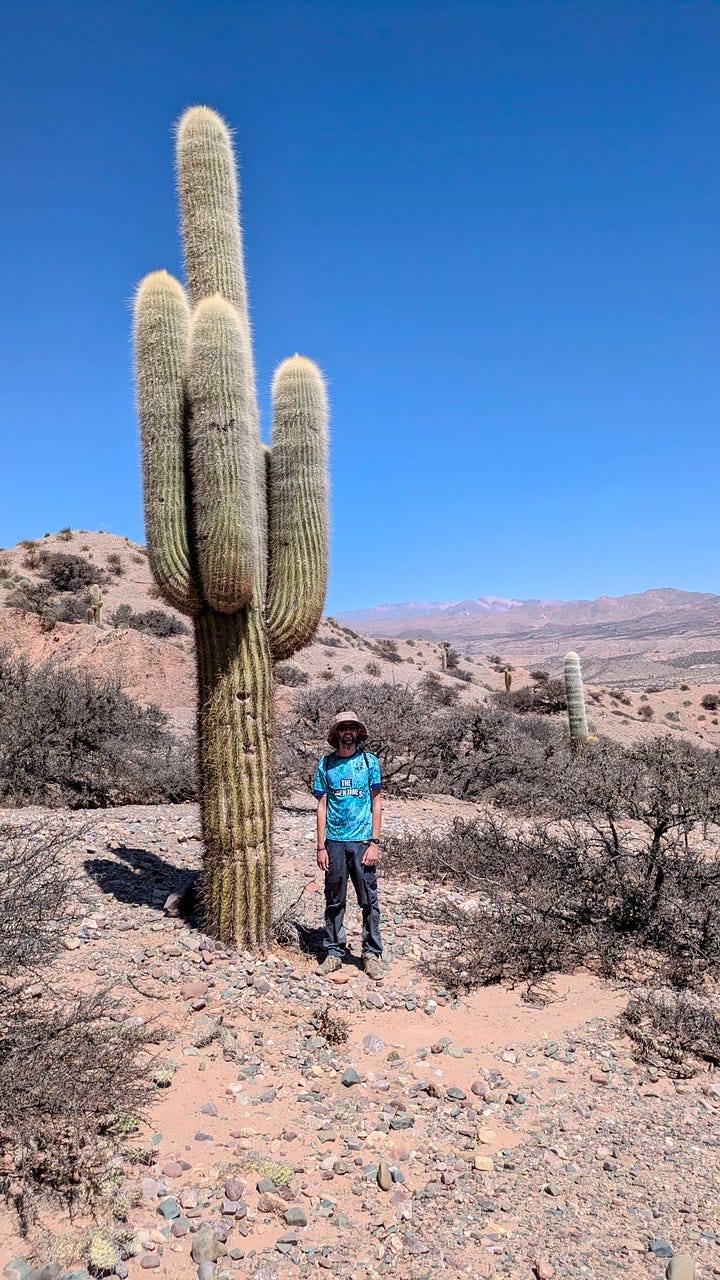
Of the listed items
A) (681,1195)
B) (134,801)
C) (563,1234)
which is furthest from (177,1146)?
(134,801)

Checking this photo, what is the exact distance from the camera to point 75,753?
28.3ft

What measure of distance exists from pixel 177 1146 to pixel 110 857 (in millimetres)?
3235

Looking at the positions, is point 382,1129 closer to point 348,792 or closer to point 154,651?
point 348,792

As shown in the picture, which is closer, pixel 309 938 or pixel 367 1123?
pixel 367 1123

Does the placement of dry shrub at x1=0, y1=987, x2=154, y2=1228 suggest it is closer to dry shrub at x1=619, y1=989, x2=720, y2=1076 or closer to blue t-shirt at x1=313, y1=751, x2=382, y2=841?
blue t-shirt at x1=313, y1=751, x2=382, y2=841

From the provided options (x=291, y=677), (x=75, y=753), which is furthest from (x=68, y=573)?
(x=75, y=753)

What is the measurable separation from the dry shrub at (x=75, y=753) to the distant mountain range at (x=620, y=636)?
126ft

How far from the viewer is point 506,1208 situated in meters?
2.84

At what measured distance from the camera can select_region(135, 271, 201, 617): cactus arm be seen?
15.7 ft

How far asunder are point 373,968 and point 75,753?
5088mm

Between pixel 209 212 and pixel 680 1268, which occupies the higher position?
pixel 209 212

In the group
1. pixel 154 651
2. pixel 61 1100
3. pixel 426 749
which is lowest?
pixel 61 1100

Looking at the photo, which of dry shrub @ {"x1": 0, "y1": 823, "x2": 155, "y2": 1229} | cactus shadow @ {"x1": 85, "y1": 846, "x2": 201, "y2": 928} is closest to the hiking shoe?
cactus shadow @ {"x1": 85, "y1": 846, "x2": 201, "y2": 928}

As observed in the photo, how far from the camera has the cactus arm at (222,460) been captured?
14.9ft
